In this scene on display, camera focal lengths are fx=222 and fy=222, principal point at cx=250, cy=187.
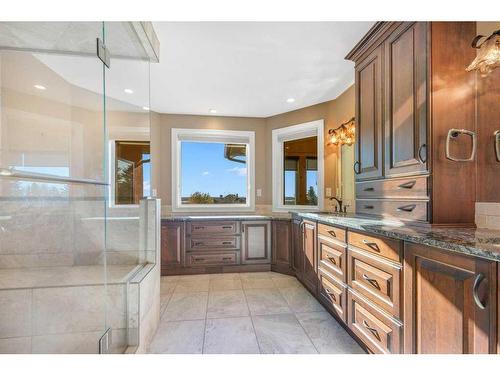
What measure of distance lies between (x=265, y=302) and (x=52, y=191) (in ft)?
7.56

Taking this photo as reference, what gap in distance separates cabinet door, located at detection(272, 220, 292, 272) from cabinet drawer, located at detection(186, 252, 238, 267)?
1.97 ft

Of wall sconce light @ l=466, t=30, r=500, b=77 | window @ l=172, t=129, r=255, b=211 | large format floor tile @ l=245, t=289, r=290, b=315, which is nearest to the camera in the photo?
wall sconce light @ l=466, t=30, r=500, b=77

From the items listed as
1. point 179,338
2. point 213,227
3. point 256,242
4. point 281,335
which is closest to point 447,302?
point 281,335

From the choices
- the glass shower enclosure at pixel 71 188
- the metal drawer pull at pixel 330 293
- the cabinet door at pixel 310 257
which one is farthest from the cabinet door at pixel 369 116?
the glass shower enclosure at pixel 71 188

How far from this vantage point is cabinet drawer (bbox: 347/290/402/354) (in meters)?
1.28

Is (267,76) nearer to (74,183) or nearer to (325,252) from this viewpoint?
(325,252)

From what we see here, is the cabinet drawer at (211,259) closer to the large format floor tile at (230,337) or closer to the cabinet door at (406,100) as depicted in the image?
the large format floor tile at (230,337)

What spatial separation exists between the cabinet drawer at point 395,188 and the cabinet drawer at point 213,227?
1.80m

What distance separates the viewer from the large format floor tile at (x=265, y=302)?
220cm

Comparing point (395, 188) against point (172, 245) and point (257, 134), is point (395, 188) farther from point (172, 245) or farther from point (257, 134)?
point (172, 245)

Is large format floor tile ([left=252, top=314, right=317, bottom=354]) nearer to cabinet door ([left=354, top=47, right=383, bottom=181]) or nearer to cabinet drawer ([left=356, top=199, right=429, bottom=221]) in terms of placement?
cabinet drawer ([left=356, top=199, right=429, bottom=221])

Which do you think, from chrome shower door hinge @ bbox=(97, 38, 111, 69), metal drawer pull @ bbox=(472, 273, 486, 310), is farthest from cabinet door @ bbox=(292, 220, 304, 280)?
chrome shower door hinge @ bbox=(97, 38, 111, 69)

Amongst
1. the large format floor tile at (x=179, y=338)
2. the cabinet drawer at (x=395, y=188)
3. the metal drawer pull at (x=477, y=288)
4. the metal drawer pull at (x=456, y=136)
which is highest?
the metal drawer pull at (x=456, y=136)
